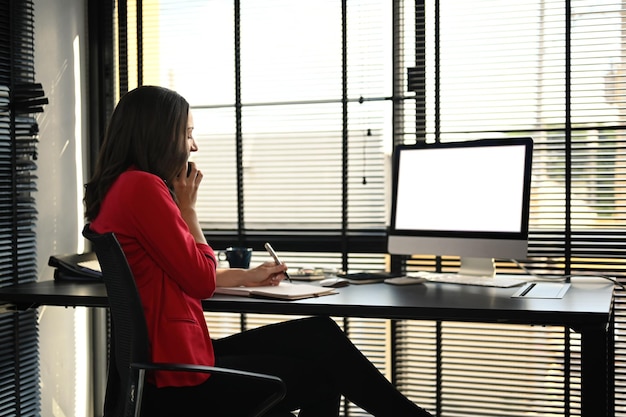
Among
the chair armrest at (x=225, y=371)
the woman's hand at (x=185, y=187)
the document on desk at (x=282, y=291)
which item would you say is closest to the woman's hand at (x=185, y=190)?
the woman's hand at (x=185, y=187)

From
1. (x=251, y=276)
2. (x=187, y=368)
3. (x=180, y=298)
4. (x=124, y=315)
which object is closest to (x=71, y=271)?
(x=251, y=276)

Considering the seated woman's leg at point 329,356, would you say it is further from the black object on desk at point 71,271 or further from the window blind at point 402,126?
the window blind at point 402,126

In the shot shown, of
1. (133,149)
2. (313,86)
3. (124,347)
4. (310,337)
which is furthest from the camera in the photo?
(313,86)

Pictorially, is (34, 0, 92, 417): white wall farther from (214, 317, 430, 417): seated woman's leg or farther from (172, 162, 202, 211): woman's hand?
(214, 317, 430, 417): seated woman's leg

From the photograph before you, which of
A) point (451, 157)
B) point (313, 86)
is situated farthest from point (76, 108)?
point (451, 157)

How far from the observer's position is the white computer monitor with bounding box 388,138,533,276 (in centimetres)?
256

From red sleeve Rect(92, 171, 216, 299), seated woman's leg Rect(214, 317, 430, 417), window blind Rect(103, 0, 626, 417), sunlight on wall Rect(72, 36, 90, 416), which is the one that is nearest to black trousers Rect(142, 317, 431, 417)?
seated woman's leg Rect(214, 317, 430, 417)

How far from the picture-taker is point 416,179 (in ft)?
9.05

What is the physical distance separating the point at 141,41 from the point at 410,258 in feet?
5.11

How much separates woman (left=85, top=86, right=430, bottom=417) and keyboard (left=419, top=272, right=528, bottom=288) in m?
0.59

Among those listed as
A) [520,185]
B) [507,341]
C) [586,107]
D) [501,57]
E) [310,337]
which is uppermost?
[501,57]

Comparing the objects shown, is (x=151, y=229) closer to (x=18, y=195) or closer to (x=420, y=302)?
(x=420, y=302)

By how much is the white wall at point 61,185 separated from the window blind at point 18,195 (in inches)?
2.5

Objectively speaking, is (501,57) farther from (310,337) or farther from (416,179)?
(310,337)
